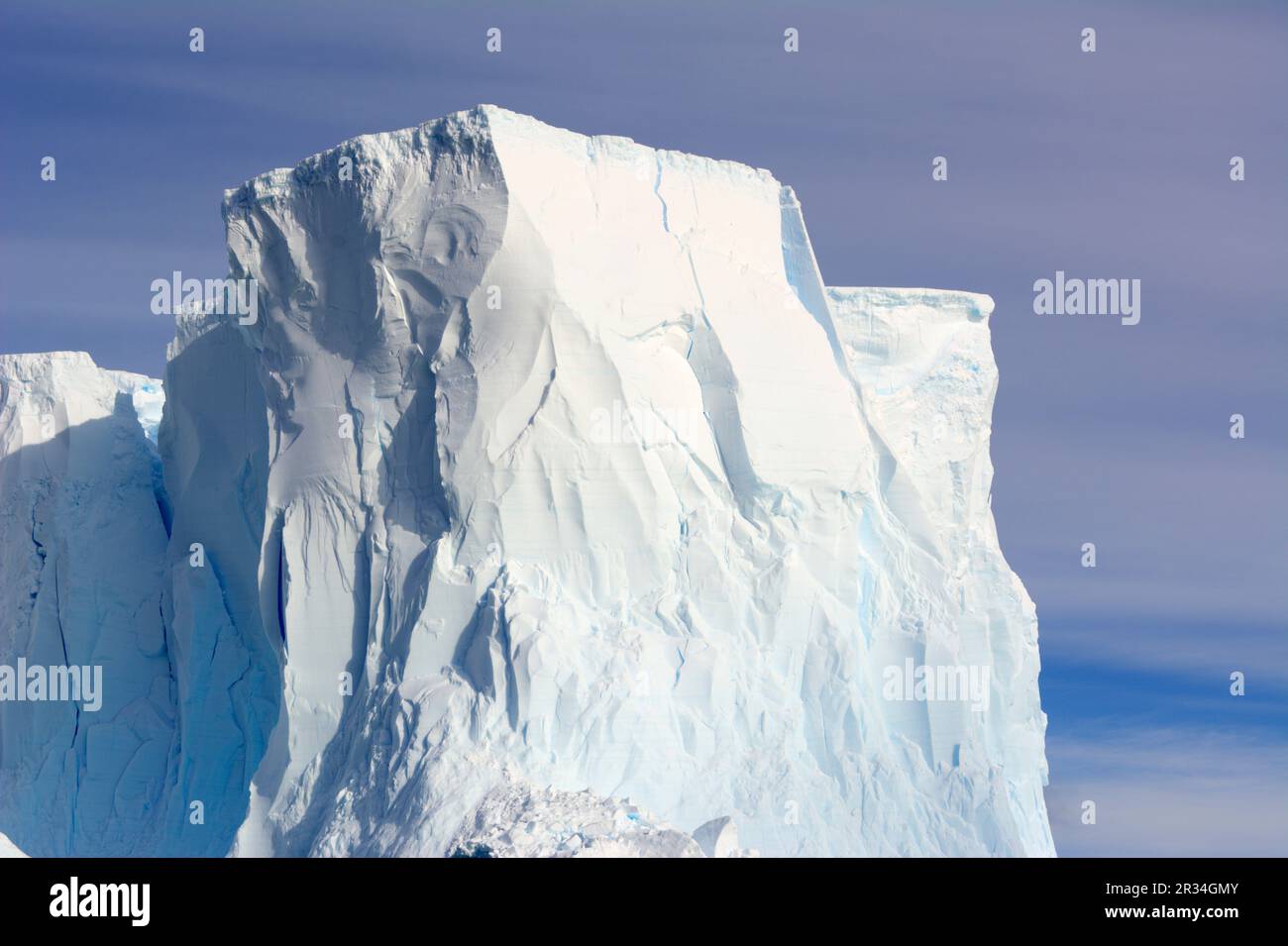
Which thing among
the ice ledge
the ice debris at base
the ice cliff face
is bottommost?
the ice debris at base

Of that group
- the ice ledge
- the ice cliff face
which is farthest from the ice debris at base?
the ice ledge

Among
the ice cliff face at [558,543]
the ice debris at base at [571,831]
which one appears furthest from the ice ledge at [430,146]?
the ice debris at base at [571,831]

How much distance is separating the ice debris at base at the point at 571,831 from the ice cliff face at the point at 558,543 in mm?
118

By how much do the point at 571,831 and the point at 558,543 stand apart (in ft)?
17.9

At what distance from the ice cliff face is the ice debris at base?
12cm

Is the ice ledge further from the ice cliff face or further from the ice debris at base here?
the ice debris at base

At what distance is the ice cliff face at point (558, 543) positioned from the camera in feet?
111

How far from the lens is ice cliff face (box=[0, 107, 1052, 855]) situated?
111ft

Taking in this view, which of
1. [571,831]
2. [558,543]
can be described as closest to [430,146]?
[558,543]

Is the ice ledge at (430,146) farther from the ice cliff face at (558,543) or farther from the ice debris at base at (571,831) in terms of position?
the ice debris at base at (571,831)

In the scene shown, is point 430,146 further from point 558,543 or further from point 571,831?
point 571,831

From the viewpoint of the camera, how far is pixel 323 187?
36.1 m

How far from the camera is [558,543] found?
34.5 metres
